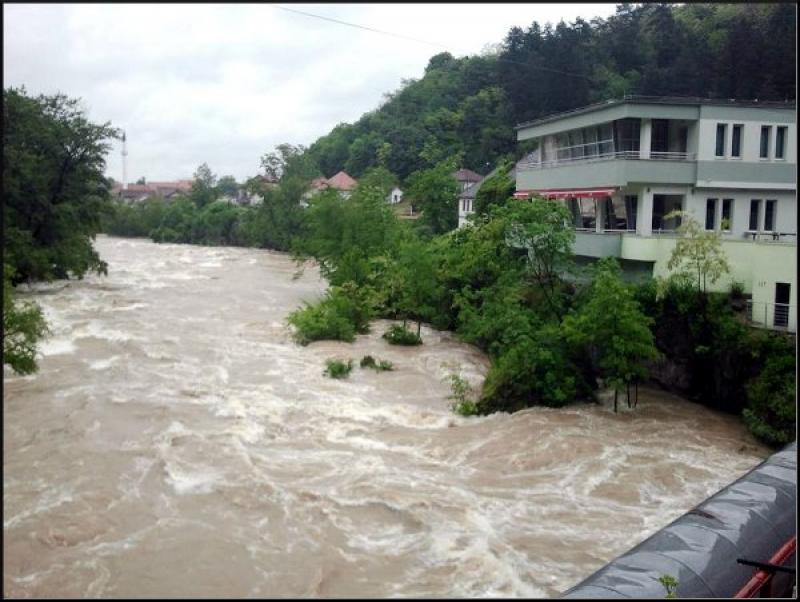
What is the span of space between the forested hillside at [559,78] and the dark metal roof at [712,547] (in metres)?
27.2

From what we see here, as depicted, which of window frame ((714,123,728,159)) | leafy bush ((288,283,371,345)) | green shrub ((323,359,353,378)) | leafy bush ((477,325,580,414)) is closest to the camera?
leafy bush ((477,325,580,414))

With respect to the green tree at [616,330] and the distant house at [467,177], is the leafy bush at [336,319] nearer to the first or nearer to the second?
the green tree at [616,330]

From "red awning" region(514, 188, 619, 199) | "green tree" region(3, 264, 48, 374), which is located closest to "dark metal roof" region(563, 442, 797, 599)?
"green tree" region(3, 264, 48, 374)

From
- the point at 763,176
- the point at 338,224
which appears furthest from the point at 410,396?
the point at 338,224

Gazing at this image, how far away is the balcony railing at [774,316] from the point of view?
1423 cm

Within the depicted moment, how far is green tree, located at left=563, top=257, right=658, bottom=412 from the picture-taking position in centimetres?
1457

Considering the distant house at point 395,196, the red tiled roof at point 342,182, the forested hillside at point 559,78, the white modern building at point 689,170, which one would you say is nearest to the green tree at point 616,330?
the white modern building at point 689,170

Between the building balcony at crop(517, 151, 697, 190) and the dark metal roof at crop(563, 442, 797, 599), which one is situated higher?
the building balcony at crop(517, 151, 697, 190)

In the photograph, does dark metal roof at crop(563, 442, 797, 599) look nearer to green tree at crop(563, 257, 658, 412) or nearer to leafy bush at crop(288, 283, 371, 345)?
green tree at crop(563, 257, 658, 412)

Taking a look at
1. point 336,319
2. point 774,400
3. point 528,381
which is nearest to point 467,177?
point 336,319

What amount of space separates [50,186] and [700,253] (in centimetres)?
2799

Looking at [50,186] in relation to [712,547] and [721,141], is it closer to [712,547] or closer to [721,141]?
[721,141]

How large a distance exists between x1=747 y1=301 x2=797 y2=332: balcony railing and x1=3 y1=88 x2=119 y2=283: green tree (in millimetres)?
25132

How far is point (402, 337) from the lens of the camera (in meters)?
22.8
